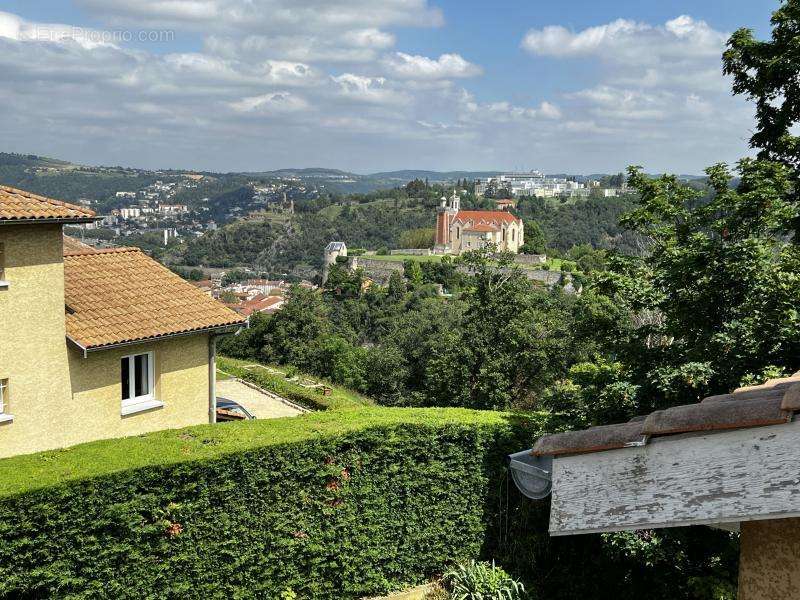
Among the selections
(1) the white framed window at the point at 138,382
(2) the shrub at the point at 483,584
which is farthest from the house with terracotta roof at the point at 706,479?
(1) the white framed window at the point at 138,382

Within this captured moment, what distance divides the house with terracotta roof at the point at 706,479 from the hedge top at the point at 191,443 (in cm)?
578

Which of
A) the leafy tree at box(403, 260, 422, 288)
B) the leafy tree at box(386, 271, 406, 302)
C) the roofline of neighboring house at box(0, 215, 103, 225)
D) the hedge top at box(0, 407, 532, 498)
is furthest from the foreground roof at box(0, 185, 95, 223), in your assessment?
the leafy tree at box(403, 260, 422, 288)

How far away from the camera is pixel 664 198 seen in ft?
38.6

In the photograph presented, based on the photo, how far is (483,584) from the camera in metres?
9.50

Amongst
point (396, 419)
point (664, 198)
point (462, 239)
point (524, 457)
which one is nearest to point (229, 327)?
point (396, 419)

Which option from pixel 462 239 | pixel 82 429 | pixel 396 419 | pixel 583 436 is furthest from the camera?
pixel 462 239

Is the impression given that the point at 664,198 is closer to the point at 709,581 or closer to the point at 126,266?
the point at 709,581

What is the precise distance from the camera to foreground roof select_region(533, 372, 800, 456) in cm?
246

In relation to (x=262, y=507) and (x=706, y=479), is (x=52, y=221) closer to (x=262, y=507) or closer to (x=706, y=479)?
(x=262, y=507)

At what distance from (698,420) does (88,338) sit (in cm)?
1053

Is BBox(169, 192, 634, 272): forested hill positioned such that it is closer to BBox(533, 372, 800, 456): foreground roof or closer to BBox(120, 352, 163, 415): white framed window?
BBox(120, 352, 163, 415): white framed window

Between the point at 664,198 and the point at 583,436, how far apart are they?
946cm

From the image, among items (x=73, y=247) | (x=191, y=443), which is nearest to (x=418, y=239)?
(x=73, y=247)

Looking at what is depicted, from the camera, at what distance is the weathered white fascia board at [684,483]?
7.96 ft
